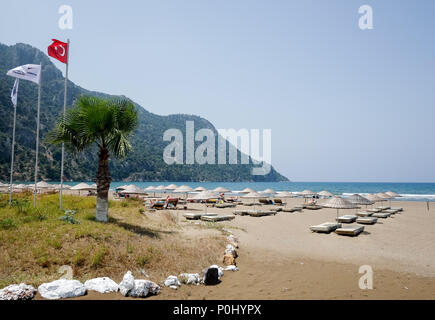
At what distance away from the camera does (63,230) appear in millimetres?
8117

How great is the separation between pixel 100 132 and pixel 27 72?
550 cm

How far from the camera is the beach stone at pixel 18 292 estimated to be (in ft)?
15.6

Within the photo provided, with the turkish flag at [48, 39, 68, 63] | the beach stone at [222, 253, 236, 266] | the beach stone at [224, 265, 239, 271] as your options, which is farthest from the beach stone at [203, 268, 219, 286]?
the turkish flag at [48, 39, 68, 63]

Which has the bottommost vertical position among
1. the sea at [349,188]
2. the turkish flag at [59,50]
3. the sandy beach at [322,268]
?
the sea at [349,188]

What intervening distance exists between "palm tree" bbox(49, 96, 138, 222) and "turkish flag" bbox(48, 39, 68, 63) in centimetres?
284

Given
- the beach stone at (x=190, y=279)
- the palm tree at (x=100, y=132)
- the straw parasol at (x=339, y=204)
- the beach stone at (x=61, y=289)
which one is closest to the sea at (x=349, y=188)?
the straw parasol at (x=339, y=204)

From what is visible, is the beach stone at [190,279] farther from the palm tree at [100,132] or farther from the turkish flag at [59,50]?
the turkish flag at [59,50]

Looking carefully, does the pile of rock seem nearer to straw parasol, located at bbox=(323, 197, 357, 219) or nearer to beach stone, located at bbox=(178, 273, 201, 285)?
beach stone, located at bbox=(178, 273, 201, 285)

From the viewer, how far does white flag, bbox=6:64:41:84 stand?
12766mm

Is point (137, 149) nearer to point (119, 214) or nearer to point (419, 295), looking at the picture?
point (119, 214)

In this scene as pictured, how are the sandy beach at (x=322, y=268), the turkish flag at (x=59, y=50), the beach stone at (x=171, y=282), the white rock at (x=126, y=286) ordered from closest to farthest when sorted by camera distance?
1. the white rock at (x=126, y=286)
2. the sandy beach at (x=322, y=268)
3. the beach stone at (x=171, y=282)
4. the turkish flag at (x=59, y=50)

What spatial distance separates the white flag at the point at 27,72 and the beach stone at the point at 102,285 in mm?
11155

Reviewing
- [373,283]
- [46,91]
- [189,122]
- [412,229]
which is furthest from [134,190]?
[189,122]
